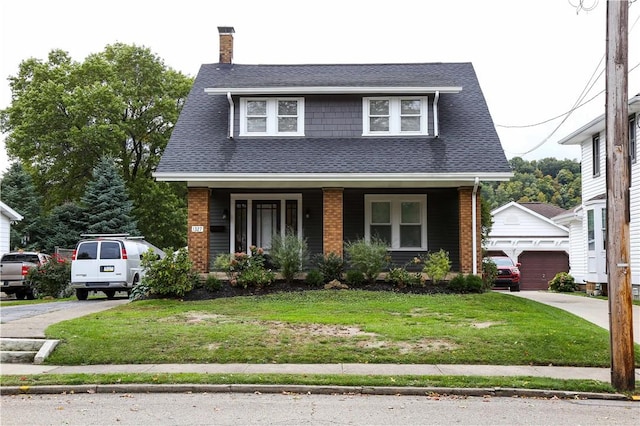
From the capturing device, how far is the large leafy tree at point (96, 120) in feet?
133

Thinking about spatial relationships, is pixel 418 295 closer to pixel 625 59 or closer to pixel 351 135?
pixel 351 135

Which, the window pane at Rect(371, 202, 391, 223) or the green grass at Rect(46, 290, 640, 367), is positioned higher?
the window pane at Rect(371, 202, 391, 223)

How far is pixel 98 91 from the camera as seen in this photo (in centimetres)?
3994

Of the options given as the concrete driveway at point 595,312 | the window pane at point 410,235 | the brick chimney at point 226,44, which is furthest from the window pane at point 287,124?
the concrete driveway at point 595,312

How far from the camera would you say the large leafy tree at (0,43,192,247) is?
133 ft

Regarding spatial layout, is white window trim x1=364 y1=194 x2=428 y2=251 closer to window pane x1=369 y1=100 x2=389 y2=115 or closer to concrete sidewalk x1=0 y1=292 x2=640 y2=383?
window pane x1=369 y1=100 x2=389 y2=115

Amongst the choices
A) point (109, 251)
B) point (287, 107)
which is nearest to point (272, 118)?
point (287, 107)

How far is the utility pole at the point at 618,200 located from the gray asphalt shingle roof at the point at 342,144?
33.0 ft

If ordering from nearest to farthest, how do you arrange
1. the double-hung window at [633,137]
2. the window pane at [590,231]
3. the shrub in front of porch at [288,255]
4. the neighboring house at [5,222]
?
the shrub in front of porch at [288,255] < the double-hung window at [633,137] < the window pane at [590,231] < the neighboring house at [5,222]

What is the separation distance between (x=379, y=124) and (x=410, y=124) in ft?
3.27

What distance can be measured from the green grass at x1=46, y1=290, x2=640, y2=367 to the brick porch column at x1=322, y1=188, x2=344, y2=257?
4.13 meters

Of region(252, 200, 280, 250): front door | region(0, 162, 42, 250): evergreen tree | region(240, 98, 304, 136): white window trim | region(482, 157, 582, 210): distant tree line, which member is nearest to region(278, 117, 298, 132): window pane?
region(240, 98, 304, 136): white window trim

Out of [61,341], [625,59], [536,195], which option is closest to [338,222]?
[61,341]

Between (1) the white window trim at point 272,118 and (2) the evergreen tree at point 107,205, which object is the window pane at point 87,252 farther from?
(2) the evergreen tree at point 107,205
